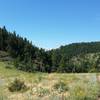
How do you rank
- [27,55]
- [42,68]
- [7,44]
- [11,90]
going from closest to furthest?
[11,90]
[42,68]
[27,55]
[7,44]

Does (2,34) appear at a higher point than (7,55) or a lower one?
higher

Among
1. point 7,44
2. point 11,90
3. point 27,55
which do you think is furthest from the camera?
point 7,44

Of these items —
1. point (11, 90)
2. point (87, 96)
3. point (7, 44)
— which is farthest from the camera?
point (7, 44)

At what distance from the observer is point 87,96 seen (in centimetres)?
1302

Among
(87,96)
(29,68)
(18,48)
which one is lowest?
(87,96)

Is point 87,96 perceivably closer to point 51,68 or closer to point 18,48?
point 51,68

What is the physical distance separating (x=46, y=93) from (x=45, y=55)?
13742cm

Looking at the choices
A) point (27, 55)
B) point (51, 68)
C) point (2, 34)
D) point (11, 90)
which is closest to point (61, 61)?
point (51, 68)

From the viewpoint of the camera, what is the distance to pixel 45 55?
154 m

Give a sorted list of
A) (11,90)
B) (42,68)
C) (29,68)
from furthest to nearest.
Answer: (42,68) → (29,68) → (11,90)

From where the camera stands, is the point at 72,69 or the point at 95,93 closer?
the point at 95,93

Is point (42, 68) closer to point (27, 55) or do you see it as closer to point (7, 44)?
point (27, 55)

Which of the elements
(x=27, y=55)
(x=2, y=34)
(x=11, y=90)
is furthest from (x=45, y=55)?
(x=11, y=90)

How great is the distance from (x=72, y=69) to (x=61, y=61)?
27.5ft
